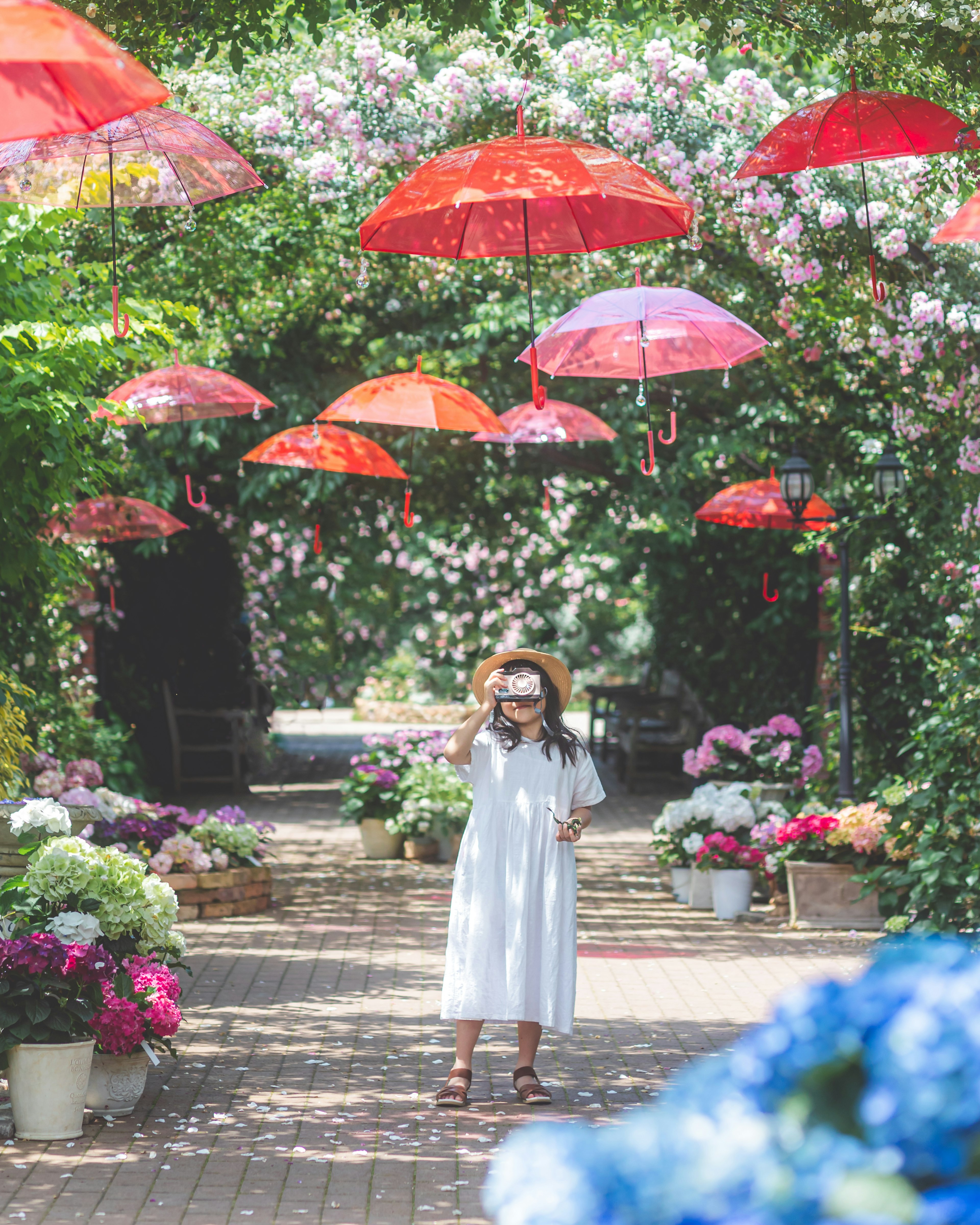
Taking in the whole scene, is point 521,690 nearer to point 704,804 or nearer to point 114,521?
point 704,804

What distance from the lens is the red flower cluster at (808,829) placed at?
26.7 feet

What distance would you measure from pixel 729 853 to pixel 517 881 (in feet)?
14.2

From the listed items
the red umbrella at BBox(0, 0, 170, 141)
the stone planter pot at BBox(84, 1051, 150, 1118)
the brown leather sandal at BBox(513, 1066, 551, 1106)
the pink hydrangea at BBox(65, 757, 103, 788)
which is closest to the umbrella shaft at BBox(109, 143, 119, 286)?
the red umbrella at BBox(0, 0, 170, 141)

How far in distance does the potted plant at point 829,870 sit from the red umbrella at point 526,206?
362 cm

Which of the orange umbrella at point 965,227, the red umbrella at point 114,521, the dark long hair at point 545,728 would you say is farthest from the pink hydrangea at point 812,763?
the orange umbrella at point 965,227

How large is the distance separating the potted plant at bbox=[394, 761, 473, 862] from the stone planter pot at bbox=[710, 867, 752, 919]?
265 centimetres

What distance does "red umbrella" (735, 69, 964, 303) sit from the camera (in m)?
4.93

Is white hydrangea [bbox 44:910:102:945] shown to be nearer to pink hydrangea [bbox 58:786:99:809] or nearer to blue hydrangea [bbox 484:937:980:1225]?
pink hydrangea [bbox 58:786:99:809]

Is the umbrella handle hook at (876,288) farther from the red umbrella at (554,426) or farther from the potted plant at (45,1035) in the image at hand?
the potted plant at (45,1035)

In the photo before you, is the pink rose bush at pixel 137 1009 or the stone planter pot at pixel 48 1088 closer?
the stone planter pot at pixel 48 1088

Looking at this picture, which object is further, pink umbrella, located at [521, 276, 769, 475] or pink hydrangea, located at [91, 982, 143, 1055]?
pink umbrella, located at [521, 276, 769, 475]

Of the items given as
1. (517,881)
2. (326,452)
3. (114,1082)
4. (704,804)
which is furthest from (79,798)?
(517,881)

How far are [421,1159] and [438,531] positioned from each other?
15.8m

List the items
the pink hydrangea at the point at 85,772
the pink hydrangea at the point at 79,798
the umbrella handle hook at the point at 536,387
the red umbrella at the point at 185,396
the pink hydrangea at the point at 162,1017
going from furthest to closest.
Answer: the pink hydrangea at the point at 85,772
the pink hydrangea at the point at 79,798
the red umbrella at the point at 185,396
the umbrella handle hook at the point at 536,387
the pink hydrangea at the point at 162,1017
